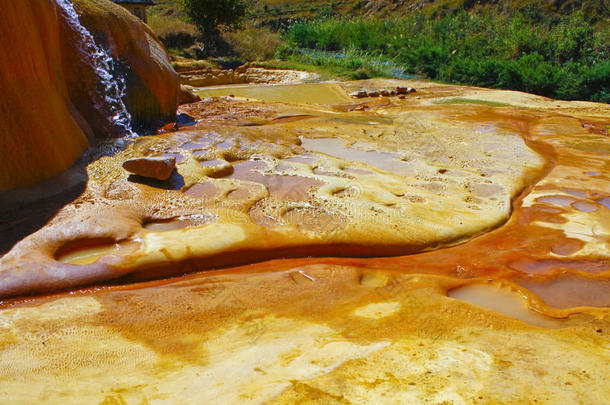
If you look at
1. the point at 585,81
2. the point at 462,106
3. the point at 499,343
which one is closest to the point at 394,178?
the point at 499,343

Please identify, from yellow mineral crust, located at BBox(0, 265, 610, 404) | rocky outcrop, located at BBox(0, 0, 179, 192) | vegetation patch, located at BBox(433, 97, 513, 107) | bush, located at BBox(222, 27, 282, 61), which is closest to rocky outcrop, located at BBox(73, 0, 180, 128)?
rocky outcrop, located at BBox(0, 0, 179, 192)

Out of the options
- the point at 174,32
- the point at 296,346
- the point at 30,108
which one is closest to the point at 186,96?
the point at 30,108

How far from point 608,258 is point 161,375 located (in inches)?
136

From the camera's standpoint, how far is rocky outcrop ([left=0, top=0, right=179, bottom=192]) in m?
4.18

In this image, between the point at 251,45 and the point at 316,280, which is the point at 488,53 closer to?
the point at 251,45

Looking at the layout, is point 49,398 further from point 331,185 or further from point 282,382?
point 331,185

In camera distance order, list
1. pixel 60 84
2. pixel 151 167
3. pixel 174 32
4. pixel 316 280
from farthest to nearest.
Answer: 1. pixel 174 32
2. pixel 60 84
3. pixel 151 167
4. pixel 316 280

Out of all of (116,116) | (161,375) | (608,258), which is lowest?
(608,258)

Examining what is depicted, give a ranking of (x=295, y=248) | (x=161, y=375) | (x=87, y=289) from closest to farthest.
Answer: (x=161, y=375) → (x=87, y=289) → (x=295, y=248)

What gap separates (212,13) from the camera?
19.0 m

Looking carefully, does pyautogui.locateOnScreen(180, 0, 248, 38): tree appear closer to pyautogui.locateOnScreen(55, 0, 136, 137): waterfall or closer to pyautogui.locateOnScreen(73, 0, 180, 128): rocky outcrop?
Answer: pyautogui.locateOnScreen(73, 0, 180, 128): rocky outcrop

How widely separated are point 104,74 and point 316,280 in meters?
4.90

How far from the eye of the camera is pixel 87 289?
3.09 meters

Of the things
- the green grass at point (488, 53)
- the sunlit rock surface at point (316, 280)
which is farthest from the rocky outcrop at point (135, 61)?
the green grass at point (488, 53)
